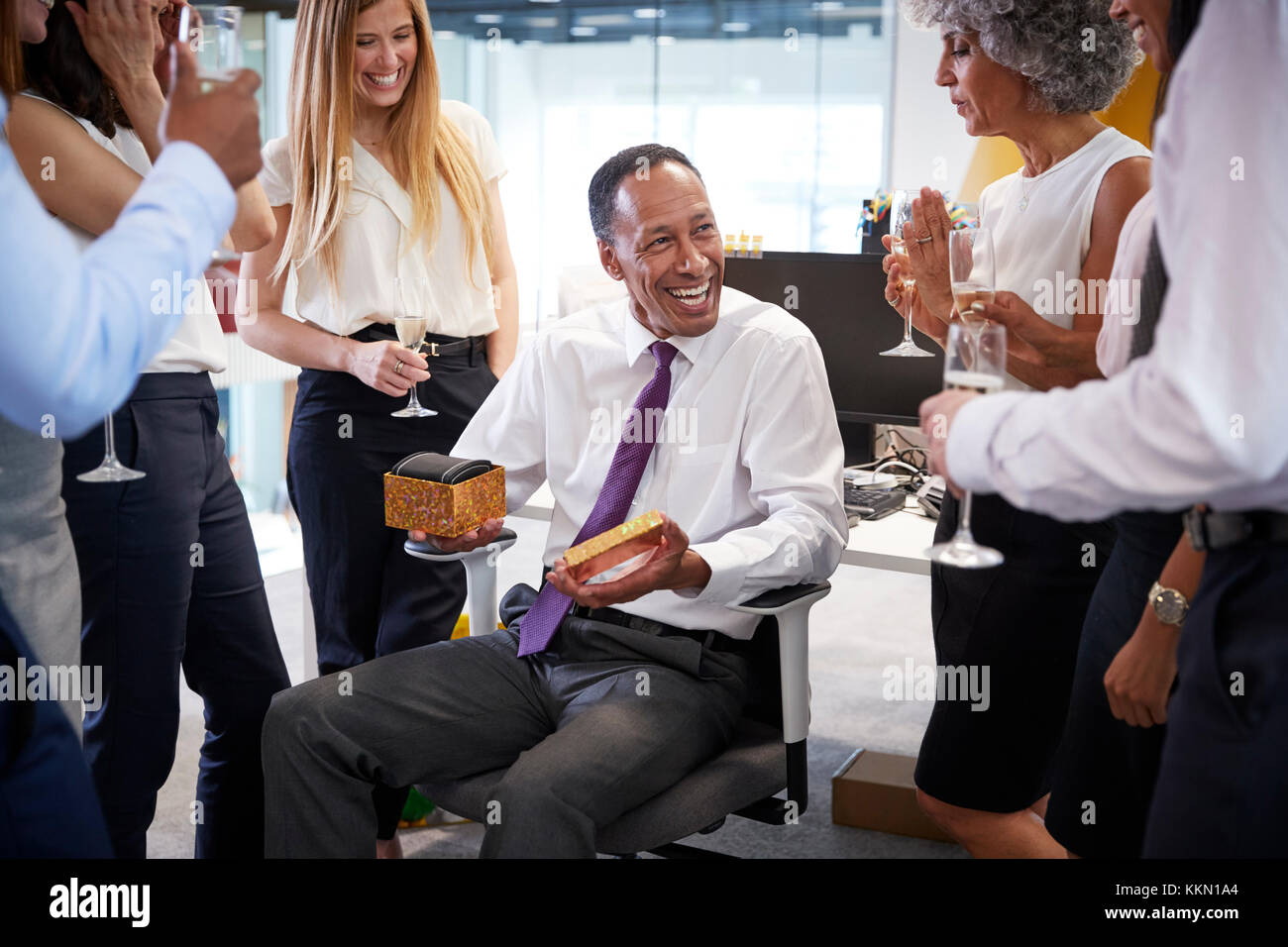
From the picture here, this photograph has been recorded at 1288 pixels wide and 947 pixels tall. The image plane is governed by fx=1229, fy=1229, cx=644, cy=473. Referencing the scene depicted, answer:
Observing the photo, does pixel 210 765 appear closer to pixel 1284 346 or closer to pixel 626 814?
pixel 626 814

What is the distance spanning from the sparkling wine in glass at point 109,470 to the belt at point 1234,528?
4.36ft

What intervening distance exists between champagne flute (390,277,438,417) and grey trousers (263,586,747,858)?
0.59 meters

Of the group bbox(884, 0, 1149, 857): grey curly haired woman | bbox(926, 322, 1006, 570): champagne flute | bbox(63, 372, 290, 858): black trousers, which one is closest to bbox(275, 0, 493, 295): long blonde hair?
bbox(63, 372, 290, 858): black trousers

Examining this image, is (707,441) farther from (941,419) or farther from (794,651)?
(941,419)

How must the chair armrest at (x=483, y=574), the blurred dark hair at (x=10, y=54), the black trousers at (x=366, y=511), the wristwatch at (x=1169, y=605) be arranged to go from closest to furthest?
the wristwatch at (x=1169, y=605) → the blurred dark hair at (x=10, y=54) → the chair armrest at (x=483, y=574) → the black trousers at (x=366, y=511)

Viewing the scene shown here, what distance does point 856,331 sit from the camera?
313cm

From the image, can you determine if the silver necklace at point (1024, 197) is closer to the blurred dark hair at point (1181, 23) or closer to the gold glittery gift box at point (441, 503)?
the blurred dark hair at point (1181, 23)

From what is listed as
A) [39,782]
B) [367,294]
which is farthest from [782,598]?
[367,294]

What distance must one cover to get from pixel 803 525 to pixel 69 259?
1.24 m

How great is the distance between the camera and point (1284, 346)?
1.01m

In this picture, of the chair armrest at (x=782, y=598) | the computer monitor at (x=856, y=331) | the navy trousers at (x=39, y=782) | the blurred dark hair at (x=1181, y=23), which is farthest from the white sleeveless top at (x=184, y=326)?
the computer monitor at (x=856, y=331)

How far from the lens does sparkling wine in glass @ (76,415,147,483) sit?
1.73 metres

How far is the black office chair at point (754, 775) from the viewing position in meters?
1.86
